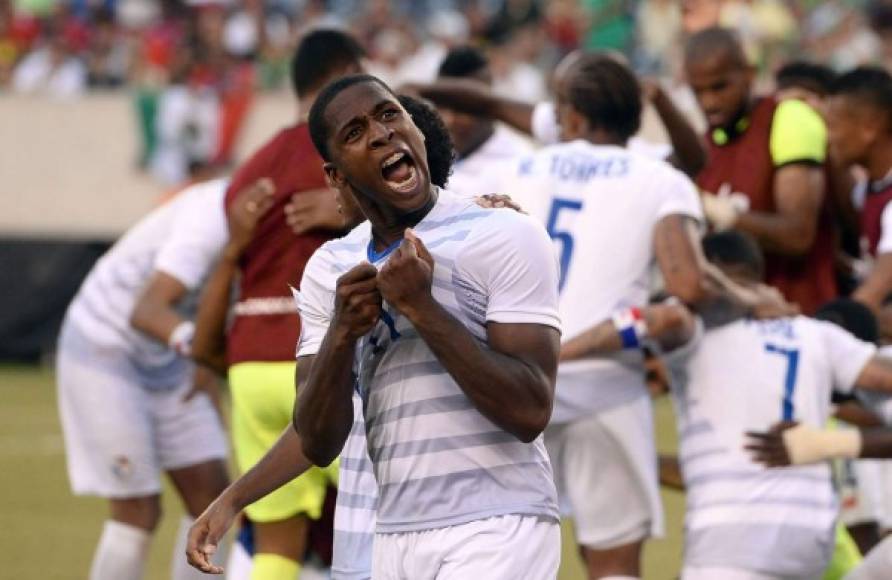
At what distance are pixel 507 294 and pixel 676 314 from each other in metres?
2.05

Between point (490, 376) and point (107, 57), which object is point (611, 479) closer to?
point (490, 376)

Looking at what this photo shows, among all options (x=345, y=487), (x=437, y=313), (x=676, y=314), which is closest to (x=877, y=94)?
(x=676, y=314)

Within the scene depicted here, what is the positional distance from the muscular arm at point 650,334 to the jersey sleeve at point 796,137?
1174mm

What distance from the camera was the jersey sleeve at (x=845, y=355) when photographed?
18.5 ft

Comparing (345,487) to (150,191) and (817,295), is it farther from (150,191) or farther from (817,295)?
(150,191)

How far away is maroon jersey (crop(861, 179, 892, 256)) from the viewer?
260 inches

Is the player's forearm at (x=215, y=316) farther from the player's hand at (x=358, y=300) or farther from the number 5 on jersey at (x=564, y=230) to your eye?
the player's hand at (x=358, y=300)

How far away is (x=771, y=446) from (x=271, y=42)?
50.3ft

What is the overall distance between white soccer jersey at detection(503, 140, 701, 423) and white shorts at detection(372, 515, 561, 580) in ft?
6.86

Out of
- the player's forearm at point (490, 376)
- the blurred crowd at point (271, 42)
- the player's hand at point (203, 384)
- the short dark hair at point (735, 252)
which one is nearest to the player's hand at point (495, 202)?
the player's forearm at point (490, 376)

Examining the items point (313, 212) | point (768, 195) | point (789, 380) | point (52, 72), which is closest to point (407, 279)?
point (313, 212)

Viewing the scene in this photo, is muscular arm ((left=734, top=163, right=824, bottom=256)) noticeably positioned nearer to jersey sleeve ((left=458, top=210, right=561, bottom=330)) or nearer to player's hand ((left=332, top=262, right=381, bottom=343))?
jersey sleeve ((left=458, top=210, right=561, bottom=330))

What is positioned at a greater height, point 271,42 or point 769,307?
point 271,42

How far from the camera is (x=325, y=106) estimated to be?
3844 mm
